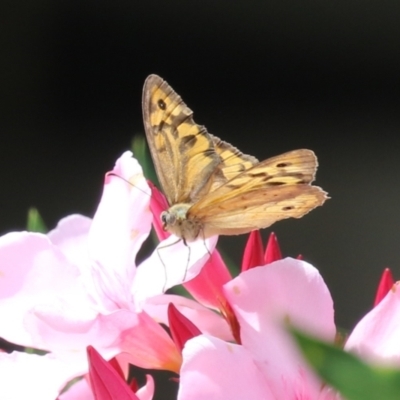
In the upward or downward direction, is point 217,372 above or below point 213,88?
below

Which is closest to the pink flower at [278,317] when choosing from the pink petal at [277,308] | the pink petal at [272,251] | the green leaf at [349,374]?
the pink petal at [277,308]

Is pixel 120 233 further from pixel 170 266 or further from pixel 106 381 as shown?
pixel 106 381

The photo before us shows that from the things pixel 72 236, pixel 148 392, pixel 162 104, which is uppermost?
pixel 162 104

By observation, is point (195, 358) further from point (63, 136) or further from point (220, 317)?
point (63, 136)

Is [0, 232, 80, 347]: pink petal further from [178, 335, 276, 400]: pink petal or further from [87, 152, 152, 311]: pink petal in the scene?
[178, 335, 276, 400]: pink petal

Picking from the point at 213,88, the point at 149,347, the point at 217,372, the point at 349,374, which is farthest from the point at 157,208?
the point at 213,88

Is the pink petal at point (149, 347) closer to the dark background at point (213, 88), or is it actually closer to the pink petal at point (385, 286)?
the pink petal at point (385, 286)

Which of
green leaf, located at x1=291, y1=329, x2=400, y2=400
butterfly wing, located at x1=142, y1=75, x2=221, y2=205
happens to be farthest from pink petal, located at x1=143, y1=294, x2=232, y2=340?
green leaf, located at x1=291, y1=329, x2=400, y2=400
